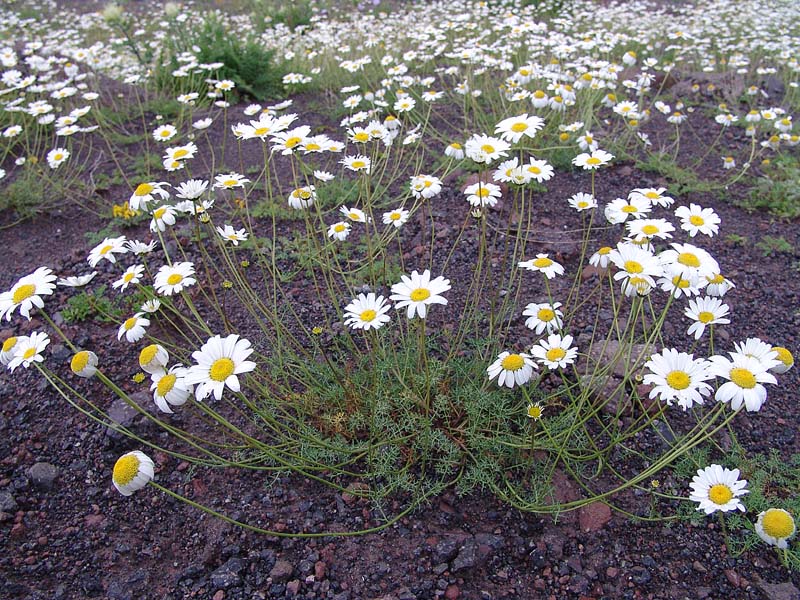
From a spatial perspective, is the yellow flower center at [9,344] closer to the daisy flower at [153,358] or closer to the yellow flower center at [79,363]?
the yellow flower center at [79,363]

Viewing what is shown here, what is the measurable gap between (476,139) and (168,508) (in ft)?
6.20

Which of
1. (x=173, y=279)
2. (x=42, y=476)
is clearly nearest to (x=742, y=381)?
(x=173, y=279)

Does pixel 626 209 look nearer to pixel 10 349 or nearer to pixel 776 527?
pixel 776 527

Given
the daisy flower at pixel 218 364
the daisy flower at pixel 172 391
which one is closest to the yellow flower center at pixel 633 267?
the daisy flower at pixel 218 364

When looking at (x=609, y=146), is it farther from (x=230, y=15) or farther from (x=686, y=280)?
(x=230, y=15)

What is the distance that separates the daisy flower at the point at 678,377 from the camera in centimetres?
175

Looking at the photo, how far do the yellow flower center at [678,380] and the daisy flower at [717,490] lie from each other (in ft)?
0.91

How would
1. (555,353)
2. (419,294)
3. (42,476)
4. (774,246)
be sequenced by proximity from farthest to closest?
(774,246)
(42,476)
(555,353)
(419,294)

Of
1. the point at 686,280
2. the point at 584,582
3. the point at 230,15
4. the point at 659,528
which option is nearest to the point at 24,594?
the point at 584,582

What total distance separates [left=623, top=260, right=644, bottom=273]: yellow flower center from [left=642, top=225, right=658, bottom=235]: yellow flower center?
22cm

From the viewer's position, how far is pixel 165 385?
180 cm

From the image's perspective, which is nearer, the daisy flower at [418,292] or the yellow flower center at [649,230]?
the daisy flower at [418,292]

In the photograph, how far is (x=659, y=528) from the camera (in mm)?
2096

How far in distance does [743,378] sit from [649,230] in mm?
669
